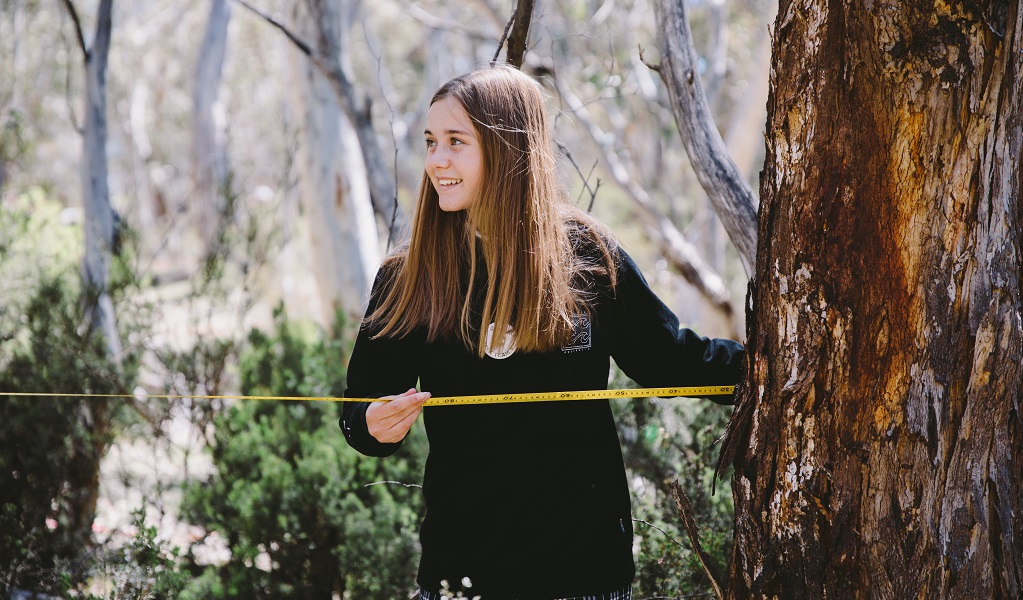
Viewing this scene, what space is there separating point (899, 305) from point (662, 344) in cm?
60

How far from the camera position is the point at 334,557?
12.4 feet

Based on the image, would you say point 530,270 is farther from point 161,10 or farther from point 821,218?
point 161,10

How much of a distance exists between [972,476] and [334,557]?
2715 millimetres

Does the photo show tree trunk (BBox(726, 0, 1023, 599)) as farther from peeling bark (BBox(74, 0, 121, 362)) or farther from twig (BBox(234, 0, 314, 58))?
peeling bark (BBox(74, 0, 121, 362))

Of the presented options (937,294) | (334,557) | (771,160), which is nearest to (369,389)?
(771,160)

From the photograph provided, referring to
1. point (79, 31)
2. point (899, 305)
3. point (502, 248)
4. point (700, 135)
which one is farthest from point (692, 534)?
point (79, 31)

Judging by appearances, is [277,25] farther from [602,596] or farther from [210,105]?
[210,105]

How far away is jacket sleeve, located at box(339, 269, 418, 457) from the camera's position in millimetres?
2162

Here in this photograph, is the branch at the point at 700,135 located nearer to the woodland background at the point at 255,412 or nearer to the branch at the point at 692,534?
the woodland background at the point at 255,412

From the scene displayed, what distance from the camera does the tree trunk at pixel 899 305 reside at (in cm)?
169

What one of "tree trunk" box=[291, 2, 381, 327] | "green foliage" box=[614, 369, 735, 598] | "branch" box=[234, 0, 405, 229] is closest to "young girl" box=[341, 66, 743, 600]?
"green foliage" box=[614, 369, 735, 598]

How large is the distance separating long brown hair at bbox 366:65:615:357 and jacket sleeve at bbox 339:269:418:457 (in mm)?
41

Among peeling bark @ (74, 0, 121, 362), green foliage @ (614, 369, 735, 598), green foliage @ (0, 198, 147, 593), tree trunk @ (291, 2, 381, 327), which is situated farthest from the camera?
tree trunk @ (291, 2, 381, 327)

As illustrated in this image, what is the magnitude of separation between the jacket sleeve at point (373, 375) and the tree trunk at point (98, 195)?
11.3ft
